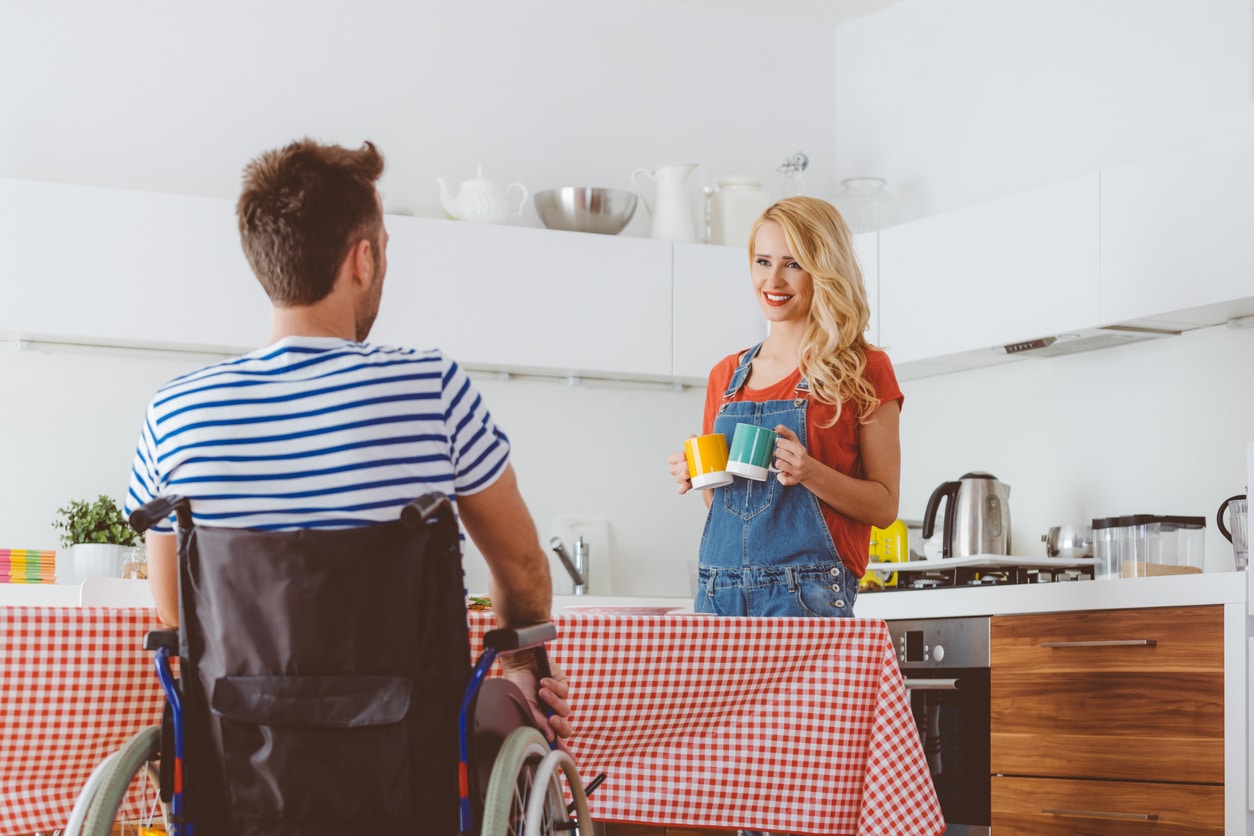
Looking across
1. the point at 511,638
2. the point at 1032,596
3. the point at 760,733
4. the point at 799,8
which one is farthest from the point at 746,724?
the point at 799,8

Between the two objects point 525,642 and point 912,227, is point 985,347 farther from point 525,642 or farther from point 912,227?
point 525,642

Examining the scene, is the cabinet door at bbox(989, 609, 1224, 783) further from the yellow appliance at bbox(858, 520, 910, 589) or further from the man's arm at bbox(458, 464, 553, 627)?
the man's arm at bbox(458, 464, 553, 627)

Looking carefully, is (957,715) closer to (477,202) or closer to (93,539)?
(477,202)

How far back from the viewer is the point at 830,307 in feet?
8.32

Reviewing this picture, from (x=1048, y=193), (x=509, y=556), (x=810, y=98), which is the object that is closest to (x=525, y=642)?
(x=509, y=556)

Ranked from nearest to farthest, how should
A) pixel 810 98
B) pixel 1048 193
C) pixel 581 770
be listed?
pixel 581 770
pixel 1048 193
pixel 810 98

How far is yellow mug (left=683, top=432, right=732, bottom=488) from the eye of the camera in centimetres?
238

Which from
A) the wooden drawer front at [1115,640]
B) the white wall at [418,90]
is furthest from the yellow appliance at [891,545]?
the white wall at [418,90]

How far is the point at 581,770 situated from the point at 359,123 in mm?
2873

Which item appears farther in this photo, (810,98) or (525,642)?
(810,98)

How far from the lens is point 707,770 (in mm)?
2084

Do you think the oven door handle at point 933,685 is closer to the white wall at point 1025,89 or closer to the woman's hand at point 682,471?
the woman's hand at point 682,471

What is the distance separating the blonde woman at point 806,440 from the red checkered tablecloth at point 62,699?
0.93m

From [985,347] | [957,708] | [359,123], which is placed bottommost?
[957,708]
